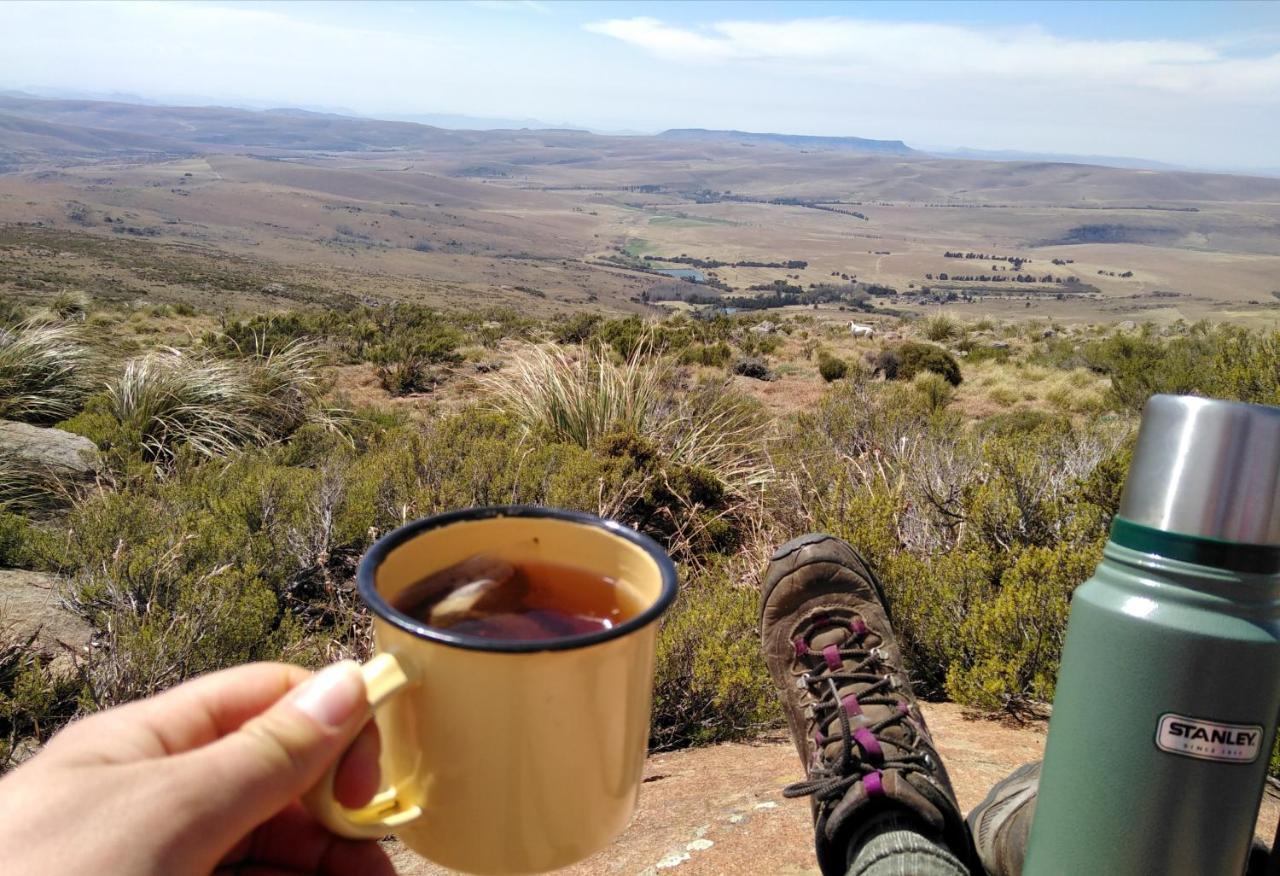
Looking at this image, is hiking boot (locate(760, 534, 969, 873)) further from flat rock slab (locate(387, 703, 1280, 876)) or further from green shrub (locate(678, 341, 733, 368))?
green shrub (locate(678, 341, 733, 368))

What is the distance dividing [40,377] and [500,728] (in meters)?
7.96

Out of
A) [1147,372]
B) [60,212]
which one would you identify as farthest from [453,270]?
[1147,372]

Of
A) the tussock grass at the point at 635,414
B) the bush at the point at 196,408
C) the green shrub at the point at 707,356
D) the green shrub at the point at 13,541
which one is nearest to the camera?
the green shrub at the point at 13,541

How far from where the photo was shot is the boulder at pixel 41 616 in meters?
3.10

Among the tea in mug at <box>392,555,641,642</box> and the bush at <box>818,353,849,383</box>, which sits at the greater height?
the tea in mug at <box>392,555,641,642</box>

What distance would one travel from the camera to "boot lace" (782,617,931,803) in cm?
189

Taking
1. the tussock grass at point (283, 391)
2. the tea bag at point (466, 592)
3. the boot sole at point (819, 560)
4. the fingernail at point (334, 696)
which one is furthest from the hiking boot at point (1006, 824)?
the tussock grass at point (283, 391)

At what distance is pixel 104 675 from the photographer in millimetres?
2535

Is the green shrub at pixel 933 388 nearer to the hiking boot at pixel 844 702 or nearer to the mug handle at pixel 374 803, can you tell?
the hiking boot at pixel 844 702

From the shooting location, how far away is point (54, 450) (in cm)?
518

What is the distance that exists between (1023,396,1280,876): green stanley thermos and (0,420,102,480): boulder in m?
5.54

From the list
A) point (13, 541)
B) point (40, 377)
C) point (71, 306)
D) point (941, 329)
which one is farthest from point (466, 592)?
point (941, 329)

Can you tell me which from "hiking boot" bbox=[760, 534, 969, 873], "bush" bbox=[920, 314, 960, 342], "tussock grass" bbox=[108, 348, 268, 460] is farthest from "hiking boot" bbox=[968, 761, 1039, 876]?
"bush" bbox=[920, 314, 960, 342]

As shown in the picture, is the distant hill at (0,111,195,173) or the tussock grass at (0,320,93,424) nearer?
the tussock grass at (0,320,93,424)
